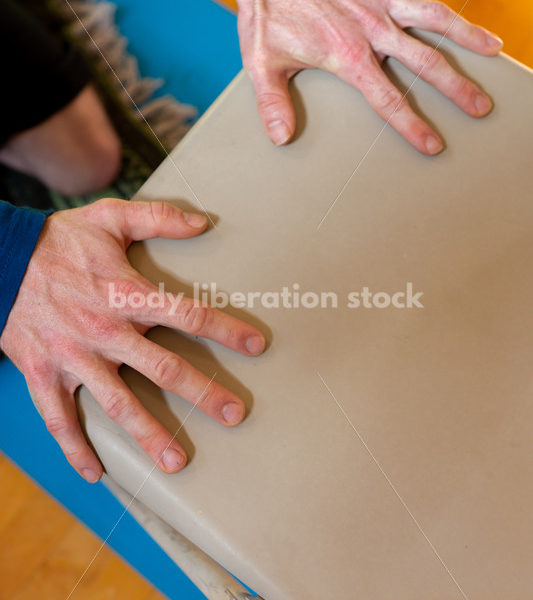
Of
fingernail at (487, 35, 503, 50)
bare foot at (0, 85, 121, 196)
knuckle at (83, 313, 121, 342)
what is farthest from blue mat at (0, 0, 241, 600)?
fingernail at (487, 35, 503, 50)

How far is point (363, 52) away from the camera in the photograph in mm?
495

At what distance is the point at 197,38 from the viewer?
745 mm

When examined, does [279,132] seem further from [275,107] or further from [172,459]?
[172,459]

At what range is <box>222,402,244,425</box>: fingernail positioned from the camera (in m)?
0.40

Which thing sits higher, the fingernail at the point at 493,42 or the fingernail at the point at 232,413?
the fingernail at the point at 493,42

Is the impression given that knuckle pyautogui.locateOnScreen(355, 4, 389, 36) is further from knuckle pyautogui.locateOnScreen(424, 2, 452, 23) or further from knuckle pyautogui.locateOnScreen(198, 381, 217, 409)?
knuckle pyautogui.locateOnScreen(198, 381, 217, 409)

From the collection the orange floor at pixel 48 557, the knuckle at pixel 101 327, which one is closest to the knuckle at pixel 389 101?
the knuckle at pixel 101 327

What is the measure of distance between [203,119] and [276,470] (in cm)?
30

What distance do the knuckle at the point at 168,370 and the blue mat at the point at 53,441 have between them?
26 centimetres

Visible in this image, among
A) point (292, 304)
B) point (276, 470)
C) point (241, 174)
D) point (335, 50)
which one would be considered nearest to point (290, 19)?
point (335, 50)

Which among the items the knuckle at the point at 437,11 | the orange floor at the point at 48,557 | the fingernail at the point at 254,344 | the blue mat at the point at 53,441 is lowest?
the orange floor at the point at 48,557

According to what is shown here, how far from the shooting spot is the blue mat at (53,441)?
591mm

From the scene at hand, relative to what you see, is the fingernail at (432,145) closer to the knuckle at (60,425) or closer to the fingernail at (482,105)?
the fingernail at (482,105)

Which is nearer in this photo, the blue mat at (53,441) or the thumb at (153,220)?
the thumb at (153,220)
